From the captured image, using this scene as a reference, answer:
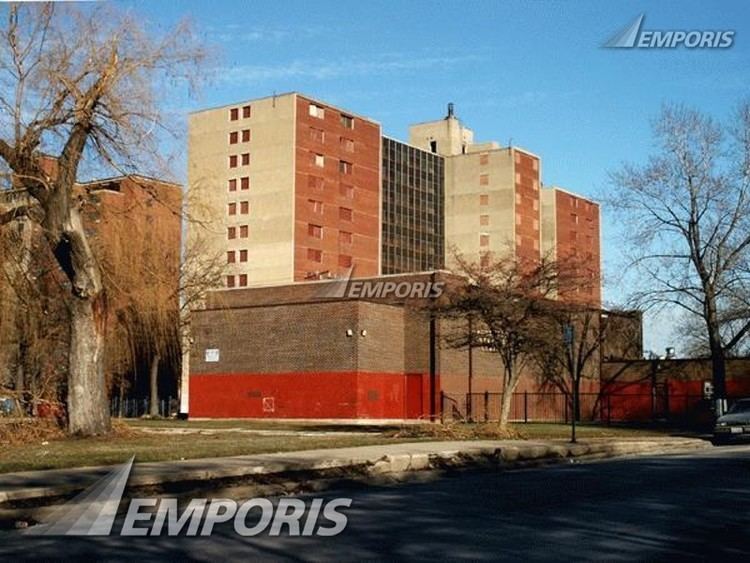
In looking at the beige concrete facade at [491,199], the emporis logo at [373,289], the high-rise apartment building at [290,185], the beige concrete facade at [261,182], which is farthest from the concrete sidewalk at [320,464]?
the beige concrete facade at [491,199]

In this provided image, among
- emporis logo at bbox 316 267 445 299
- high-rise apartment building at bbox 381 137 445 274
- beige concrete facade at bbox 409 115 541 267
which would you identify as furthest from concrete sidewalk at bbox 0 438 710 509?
beige concrete facade at bbox 409 115 541 267

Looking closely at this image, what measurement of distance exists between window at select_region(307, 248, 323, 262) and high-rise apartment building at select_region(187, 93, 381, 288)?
95mm

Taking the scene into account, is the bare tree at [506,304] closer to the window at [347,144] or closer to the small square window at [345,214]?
the small square window at [345,214]

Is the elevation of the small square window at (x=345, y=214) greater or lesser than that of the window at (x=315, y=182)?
lesser

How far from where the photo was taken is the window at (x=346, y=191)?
95.9 meters

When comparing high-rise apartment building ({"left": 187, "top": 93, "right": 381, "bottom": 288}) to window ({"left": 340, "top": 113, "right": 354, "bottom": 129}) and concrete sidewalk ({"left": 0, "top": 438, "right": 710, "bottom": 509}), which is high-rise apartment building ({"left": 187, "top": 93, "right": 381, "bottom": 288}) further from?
concrete sidewalk ({"left": 0, "top": 438, "right": 710, "bottom": 509})

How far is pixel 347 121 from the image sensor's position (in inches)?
3819

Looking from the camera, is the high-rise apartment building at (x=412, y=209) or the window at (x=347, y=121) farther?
the high-rise apartment building at (x=412, y=209)

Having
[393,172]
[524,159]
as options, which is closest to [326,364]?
[393,172]

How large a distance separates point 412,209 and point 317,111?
21916 mm

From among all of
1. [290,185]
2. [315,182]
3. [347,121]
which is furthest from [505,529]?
[347,121]

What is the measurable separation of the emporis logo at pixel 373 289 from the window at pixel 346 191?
40.6m

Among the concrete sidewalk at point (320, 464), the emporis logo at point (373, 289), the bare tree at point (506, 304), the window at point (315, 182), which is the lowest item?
the concrete sidewalk at point (320, 464)

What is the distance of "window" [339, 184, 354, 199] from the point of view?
9586 cm
